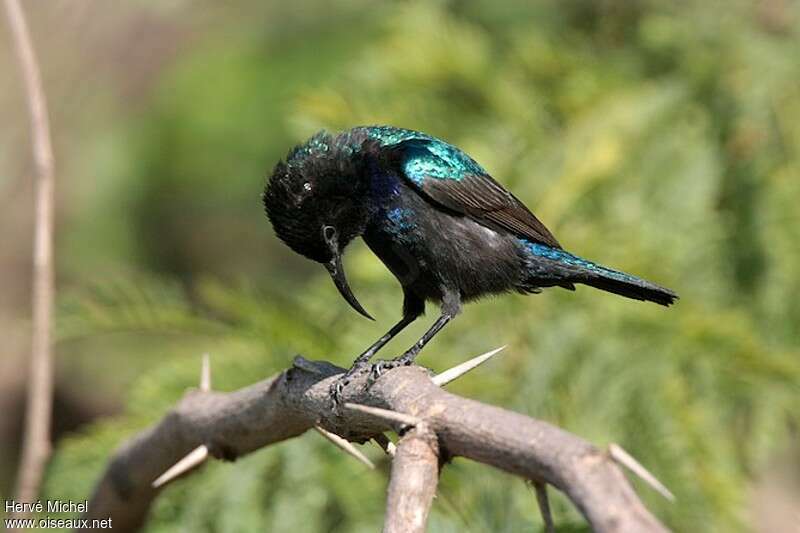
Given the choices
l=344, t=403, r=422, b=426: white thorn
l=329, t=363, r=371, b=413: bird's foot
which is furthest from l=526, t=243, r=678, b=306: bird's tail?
l=344, t=403, r=422, b=426: white thorn

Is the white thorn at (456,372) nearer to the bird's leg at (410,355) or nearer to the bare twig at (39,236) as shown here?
the bird's leg at (410,355)

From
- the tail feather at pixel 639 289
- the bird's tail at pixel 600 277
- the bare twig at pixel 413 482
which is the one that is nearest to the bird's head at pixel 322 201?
the bird's tail at pixel 600 277

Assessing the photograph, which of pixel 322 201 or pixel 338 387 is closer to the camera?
pixel 338 387

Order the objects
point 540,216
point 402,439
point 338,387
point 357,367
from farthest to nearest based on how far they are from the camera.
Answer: point 540,216 < point 357,367 < point 338,387 < point 402,439

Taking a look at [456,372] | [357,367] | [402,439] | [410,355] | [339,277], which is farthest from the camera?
[410,355]

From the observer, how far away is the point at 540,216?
5.47m

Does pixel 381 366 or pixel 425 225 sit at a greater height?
pixel 425 225

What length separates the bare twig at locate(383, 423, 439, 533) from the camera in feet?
6.34

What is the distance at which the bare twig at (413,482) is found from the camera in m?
1.93

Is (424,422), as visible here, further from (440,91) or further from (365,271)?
(440,91)

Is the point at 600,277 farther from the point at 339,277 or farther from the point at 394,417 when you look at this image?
the point at 394,417

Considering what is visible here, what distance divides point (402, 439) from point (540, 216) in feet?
11.2

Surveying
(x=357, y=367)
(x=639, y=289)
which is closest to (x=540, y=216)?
(x=639, y=289)

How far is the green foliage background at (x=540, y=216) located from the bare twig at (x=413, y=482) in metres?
1.42
